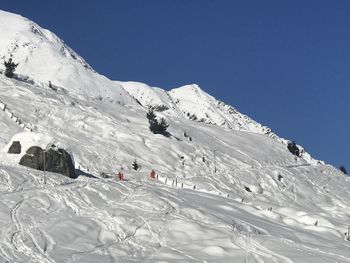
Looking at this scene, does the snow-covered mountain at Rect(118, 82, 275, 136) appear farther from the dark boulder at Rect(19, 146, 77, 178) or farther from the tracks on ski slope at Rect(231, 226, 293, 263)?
the tracks on ski slope at Rect(231, 226, 293, 263)

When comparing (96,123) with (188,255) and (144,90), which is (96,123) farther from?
(144,90)

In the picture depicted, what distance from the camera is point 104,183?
29.7 meters

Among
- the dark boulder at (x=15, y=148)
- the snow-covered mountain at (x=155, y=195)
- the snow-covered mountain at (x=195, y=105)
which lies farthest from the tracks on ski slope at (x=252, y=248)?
the snow-covered mountain at (x=195, y=105)

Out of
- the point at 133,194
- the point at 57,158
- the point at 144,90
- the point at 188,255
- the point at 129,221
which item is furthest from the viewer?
the point at 144,90

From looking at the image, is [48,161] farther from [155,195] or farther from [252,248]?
[252,248]

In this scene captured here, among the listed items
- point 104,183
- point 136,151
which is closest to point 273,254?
point 104,183

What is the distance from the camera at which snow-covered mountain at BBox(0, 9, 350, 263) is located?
19222 mm

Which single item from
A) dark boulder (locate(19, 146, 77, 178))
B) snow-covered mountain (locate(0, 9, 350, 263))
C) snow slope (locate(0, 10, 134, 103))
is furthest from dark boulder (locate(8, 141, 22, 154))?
snow slope (locate(0, 10, 134, 103))

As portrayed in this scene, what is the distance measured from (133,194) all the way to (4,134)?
58.5 feet

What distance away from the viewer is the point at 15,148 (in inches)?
1321

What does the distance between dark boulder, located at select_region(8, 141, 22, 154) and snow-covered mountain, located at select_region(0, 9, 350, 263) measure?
459 millimetres

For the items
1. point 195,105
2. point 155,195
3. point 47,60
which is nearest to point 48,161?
point 155,195

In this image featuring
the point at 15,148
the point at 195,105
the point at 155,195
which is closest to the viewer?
the point at 155,195

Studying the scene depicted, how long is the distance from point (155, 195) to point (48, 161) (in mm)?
7218
